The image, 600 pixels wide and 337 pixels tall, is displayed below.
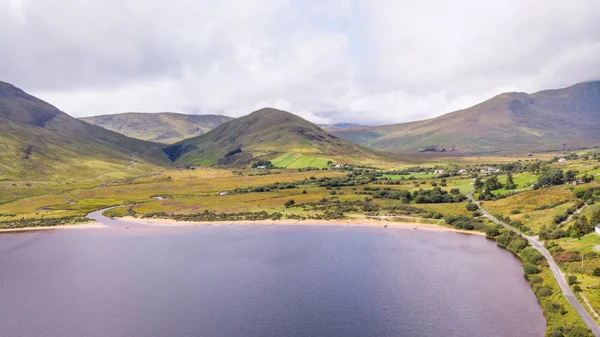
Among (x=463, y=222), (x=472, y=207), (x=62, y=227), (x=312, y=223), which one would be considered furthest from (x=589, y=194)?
(x=62, y=227)

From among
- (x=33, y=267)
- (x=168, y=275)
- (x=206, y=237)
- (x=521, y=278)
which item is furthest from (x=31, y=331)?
(x=521, y=278)

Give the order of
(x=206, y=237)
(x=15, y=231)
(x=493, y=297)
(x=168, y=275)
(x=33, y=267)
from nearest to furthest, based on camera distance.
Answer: (x=493, y=297) → (x=168, y=275) → (x=33, y=267) → (x=206, y=237) → (x=15, y=231)

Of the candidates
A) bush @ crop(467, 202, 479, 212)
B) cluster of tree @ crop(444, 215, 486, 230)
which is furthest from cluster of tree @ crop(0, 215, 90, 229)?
bush @ crop(467, 202, 479, 212)

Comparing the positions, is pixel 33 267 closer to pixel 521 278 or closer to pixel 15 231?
pixel 15 231

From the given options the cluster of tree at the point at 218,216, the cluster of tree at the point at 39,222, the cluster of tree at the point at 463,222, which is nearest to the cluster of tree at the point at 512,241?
the cluster of tree at the point at 463,222

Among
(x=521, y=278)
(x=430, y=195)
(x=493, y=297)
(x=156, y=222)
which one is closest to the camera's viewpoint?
(x=493, y=297)

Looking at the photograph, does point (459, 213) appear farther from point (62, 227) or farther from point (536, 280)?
point (62, 227)
